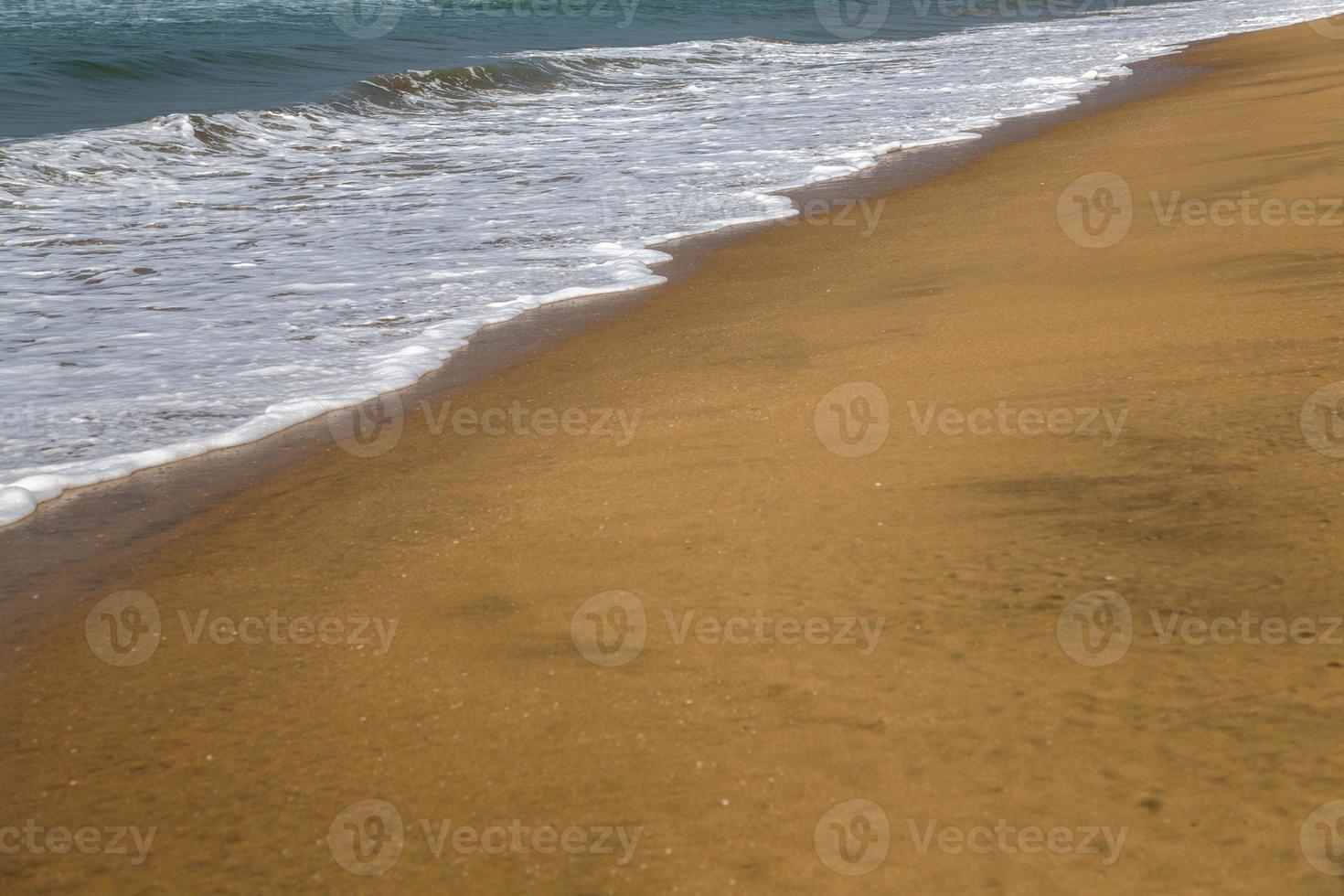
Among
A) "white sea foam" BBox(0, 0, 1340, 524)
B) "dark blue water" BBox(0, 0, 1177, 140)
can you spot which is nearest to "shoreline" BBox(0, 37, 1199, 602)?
"white sea foam" BBox(0, 0, 1340, 524)

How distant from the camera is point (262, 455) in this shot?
3.92 meters

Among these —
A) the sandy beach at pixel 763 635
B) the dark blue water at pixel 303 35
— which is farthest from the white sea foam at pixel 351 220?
the dark blue water at pixel 303 35

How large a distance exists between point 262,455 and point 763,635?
2.12 meters

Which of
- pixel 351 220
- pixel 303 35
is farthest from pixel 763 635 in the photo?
pixel 303 35

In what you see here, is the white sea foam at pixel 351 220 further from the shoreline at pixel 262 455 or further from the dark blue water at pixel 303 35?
the dark blue water at pixel 303 35

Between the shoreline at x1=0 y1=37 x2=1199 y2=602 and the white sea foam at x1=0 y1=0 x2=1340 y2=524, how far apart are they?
0.09m

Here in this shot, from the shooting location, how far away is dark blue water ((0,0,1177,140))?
14891mm

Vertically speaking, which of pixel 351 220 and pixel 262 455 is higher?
pixel 351 220

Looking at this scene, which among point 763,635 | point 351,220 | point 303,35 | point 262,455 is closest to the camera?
point 763,635

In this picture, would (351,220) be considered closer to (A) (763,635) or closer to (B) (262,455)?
(B) (262,455)

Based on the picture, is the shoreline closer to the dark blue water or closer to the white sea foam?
the white sea foam

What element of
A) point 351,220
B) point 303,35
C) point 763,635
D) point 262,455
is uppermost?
point 303,35

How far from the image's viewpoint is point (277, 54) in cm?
1828

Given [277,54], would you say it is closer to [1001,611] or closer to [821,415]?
[821,415]
